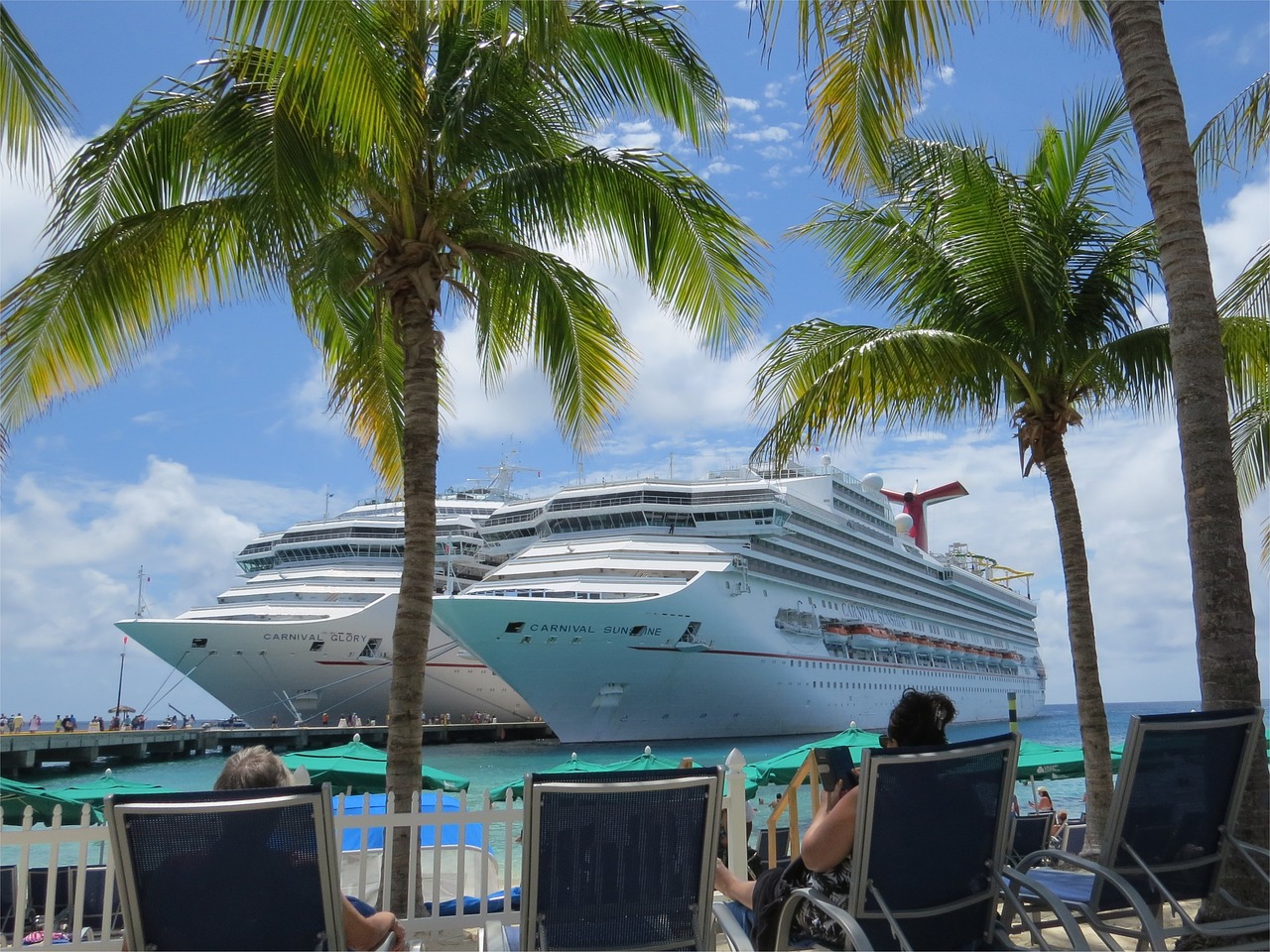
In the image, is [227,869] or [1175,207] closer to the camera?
[227,869]

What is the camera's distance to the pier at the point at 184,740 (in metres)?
29.2

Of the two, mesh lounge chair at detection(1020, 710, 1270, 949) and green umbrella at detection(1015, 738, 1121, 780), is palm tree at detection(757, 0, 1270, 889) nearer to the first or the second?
mesh lounge chair at detection(1020, 710, 1270, 949)

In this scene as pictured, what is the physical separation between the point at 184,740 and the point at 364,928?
119 ft

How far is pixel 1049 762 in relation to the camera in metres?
13.4

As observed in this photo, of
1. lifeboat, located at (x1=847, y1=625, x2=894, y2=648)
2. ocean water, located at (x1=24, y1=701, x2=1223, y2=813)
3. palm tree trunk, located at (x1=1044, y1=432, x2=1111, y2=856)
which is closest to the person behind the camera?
palm tree trunk, located at (x1=1044, y1=432, x2=1111, y2=856)

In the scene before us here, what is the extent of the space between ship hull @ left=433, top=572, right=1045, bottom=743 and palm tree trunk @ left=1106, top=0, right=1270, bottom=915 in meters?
21.9

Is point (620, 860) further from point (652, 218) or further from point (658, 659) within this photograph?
point (658, 659)

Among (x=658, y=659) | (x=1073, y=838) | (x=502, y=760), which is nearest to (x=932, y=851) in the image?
(x=1073, y=838)

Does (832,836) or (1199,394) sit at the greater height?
(1199,394)

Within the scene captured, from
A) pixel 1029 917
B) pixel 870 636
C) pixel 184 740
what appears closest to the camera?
pixel 1029 917

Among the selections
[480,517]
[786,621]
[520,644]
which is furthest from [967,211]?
[480,517]

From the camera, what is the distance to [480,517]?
43.0 meters

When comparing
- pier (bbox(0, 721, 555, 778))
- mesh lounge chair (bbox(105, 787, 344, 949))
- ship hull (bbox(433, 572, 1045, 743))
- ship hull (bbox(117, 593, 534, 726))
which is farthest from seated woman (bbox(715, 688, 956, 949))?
ship hull (bbox(117, 593, 534, 726))

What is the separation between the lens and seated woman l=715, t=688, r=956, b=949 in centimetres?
268
